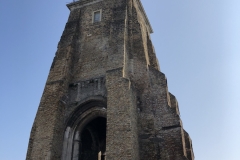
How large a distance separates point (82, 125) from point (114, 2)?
751 cm

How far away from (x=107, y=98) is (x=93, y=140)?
459cm

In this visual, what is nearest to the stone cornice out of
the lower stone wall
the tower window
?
the tower window

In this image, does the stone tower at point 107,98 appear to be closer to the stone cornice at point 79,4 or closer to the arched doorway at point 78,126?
the arched doorway at point 78,126

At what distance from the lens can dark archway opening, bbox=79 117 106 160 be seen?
13.4m

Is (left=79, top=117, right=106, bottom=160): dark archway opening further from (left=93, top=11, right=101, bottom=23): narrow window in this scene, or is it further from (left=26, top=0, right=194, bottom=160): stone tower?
(left=93, top=11, right=101, bottom=23): narrow window

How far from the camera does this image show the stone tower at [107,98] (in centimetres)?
959

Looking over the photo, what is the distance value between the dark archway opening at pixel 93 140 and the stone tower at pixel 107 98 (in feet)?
0.17

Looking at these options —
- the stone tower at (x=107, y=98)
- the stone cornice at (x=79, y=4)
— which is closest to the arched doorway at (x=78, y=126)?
the stone tower at (x=107, y=98)

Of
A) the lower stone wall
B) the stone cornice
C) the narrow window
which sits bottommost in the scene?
the lower stone wall

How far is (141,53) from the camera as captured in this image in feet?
40.9

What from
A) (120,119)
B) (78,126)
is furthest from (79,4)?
(120,119)

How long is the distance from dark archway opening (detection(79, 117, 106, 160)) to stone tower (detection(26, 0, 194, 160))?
53 mm

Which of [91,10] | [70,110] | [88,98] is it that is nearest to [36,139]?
[70,110]

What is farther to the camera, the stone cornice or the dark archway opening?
the stone cornice
